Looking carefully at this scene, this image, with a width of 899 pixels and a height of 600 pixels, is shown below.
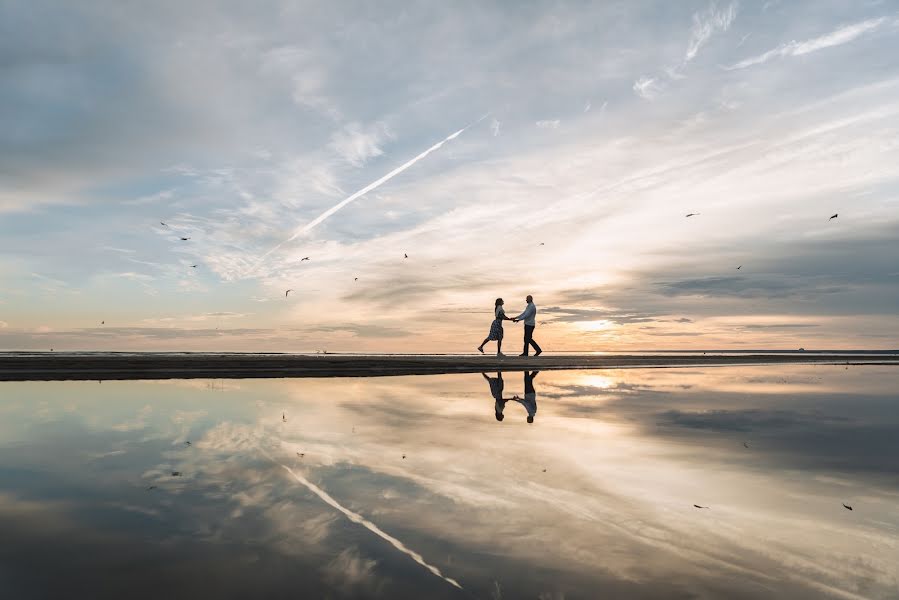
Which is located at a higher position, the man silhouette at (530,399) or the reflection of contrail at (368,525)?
the man silhouette at (530,399)

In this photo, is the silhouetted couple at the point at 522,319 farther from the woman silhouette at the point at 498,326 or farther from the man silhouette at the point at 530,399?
the man silhouette at the point at 530,399

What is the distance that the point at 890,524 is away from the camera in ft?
15.6

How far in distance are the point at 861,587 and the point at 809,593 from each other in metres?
0.41

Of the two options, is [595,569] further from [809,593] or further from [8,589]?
[8,589]

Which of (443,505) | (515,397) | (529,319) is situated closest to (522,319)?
(529,319)

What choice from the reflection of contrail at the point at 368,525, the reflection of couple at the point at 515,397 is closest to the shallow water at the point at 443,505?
the reflection of contrail at the point at 368,525

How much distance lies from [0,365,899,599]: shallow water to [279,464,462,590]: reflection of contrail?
24 mm

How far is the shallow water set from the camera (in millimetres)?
3535

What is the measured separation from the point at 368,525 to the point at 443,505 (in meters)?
0.84

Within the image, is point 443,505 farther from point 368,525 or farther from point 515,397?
point 515,397

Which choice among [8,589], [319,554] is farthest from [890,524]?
[8,589]

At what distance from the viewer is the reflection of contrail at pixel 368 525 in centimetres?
363

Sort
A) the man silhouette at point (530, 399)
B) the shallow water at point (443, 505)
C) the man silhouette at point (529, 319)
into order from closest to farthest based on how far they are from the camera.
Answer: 1. the shallow water at point (443, 505)
2. the man silhouette at point (530, 399)
3. the man silhouette at point (529, 319)

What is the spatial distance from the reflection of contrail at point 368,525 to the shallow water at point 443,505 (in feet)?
0.08
